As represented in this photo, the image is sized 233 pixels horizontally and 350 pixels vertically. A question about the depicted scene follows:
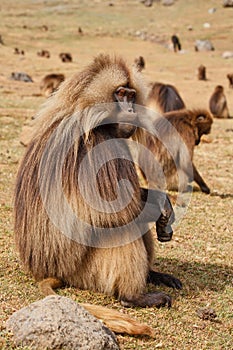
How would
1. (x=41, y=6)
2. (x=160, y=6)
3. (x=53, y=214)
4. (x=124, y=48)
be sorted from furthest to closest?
(x=41, y=6)
(x=160, y=6)
(x=124, y=48)
(x=53, y=214)

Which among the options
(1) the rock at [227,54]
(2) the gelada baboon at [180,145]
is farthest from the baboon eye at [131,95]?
(1) the rock at [227,54]

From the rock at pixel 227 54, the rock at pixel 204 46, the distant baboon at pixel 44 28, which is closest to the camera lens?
the rock at pixel 227 54

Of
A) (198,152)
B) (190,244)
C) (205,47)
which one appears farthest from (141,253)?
(205,47)

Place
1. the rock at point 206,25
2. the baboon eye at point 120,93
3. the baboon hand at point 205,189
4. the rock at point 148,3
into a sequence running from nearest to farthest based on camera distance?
the baboon eye at point 120,93
the baboon hand at point 205,189
the rock at point 206,25
the rock at point 148,3

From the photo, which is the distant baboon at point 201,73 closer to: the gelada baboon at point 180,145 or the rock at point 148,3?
the gelada baboon at point 180,145

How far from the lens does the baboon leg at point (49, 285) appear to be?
401 cm

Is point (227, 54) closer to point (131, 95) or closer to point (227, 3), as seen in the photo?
point (227, 3)

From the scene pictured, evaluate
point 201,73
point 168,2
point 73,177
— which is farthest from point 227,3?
point 73,177

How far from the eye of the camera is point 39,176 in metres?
4.14

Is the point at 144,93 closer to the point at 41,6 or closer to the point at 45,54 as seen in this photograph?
the point at 45,54

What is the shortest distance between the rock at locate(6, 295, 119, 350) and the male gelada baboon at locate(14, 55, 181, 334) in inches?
18.8

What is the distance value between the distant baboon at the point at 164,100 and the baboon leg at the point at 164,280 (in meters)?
6.87

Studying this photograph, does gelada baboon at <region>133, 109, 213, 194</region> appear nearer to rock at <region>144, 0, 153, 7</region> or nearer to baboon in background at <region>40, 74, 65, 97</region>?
baboon in background at <region>40, 74, 65, 97</region>

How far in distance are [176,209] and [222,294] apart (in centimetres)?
298
